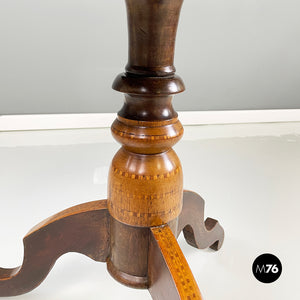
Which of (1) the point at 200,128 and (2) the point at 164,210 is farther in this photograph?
(1) the point at 200,128

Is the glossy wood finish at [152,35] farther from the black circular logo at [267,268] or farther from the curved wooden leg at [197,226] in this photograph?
the black circular logo at [267,268]

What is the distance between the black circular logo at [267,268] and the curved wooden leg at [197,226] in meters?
0.11

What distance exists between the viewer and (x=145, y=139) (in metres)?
0.65

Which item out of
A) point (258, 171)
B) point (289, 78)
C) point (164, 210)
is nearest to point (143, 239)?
point (164, 210)

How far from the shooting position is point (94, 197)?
1.30m

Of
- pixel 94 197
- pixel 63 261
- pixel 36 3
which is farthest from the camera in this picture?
pixel 36 3

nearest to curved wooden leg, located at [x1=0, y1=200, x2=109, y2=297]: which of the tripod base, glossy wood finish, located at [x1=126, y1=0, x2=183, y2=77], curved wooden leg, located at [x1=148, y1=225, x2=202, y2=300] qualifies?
the tripod base

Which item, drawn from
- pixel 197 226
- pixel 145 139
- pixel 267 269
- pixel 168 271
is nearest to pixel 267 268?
pixel 267 269

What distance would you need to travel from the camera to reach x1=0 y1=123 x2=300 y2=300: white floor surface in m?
0.89

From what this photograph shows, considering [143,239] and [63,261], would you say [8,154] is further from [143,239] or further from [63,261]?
[143,239]

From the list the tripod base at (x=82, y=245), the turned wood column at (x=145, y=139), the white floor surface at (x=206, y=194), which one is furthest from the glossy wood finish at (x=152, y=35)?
the white floor surface at (x=206, y=194)

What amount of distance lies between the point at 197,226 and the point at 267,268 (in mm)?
199

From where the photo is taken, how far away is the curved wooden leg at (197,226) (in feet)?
2.95

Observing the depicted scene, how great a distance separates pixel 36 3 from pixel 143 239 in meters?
1.47
